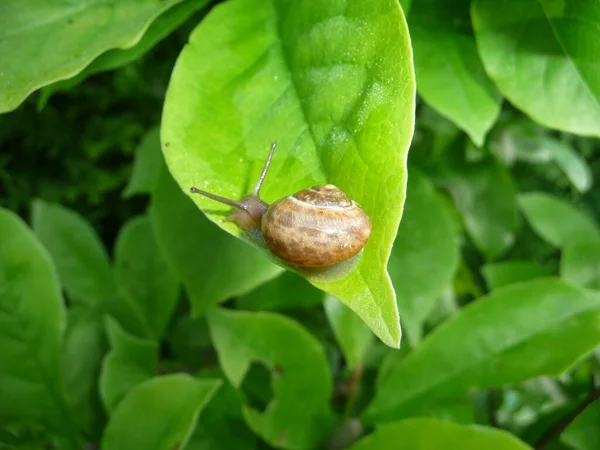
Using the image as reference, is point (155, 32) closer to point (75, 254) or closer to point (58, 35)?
point (58, 35)

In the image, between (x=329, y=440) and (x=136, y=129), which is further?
(x=136, y=129)

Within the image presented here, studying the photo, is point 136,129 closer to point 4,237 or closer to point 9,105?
point 4,237

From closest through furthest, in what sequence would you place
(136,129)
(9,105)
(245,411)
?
(9,105) → (245,411) → (136,129)

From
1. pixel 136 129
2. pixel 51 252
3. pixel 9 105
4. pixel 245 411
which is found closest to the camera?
pixel 9 105

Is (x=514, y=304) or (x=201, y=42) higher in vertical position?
(x=201, y=42)

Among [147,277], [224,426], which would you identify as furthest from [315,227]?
[147,277]

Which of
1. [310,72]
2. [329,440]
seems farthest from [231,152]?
[329,440]

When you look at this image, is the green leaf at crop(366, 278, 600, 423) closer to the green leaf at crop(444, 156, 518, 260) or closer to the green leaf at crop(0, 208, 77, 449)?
the green leaf at crop(444, 156, 518, 260)

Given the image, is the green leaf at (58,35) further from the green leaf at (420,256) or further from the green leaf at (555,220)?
the green leaf at (555,220)
